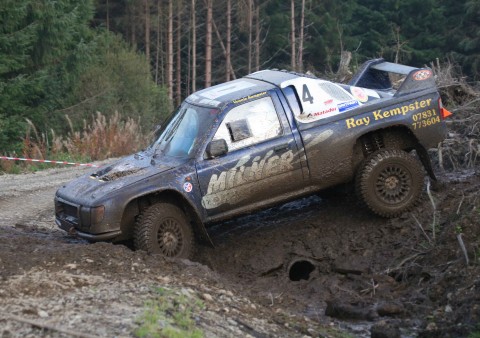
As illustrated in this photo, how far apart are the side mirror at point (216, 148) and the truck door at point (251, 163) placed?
7cm

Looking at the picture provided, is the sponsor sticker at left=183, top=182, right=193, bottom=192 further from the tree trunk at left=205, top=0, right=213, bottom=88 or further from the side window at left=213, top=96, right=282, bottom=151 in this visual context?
the tree trunk at left=205, top=0, right=213, bottom=88

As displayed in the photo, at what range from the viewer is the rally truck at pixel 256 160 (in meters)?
9.48

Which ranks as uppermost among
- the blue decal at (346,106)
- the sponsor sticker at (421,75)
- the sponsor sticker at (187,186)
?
the sponsor sticker at (421,75)

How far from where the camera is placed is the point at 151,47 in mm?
55562

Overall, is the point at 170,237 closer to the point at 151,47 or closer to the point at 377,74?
the point at 377,74

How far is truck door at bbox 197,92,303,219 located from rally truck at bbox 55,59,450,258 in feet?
0.04

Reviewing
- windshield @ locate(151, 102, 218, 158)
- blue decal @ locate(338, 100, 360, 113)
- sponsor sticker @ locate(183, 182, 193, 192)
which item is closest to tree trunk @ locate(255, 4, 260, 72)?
windshield @ locate(151, 102, 218, 158)

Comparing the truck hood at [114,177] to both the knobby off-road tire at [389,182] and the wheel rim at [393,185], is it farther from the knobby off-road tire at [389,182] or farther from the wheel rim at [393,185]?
the wheel rim at [393,185]

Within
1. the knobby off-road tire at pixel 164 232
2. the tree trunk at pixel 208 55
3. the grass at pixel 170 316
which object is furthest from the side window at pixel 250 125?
the tree trunk at pixel 208 55

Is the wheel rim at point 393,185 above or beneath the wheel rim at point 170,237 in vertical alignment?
above

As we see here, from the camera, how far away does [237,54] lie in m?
57.5

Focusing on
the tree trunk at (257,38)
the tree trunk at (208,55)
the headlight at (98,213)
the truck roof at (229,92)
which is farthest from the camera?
the tree trunk at (257,38)

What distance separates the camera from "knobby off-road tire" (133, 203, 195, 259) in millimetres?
9375

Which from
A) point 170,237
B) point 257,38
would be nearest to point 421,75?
point 170,237
